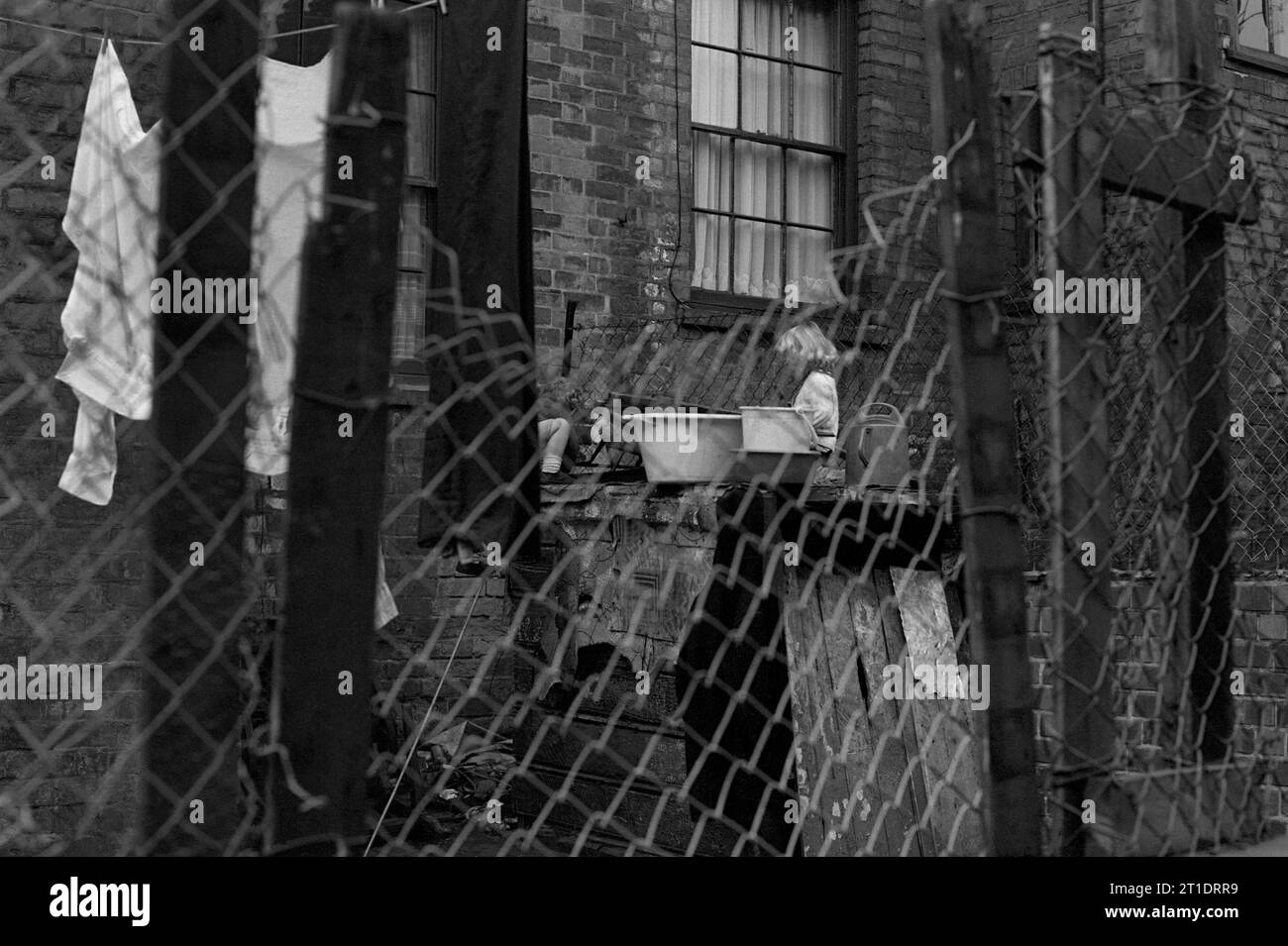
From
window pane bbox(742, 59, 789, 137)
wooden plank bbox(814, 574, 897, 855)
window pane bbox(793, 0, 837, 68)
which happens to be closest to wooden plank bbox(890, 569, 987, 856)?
wooden plank bbox(814, 574, 897, 855)

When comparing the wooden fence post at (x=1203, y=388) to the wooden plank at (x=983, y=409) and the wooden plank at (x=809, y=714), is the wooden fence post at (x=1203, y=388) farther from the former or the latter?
the wooden plank at (x=809, y=714)

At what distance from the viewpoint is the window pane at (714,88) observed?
28.9 ft

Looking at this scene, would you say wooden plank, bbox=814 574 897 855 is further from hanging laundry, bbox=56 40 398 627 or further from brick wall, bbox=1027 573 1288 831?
hanging laundry, bbox=56 40 398 627

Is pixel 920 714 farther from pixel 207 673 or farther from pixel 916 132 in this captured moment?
pixel 916 132

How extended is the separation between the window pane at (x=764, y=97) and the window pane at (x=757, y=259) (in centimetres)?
66

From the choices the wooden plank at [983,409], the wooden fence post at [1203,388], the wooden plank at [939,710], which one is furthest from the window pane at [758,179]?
the wooden plank at [983,409]

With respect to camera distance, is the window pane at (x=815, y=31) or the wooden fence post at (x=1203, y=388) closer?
the wooden fence post at (x=1203, y=388)

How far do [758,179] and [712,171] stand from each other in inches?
15.6

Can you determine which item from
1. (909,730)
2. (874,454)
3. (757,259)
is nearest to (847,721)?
(909,730)

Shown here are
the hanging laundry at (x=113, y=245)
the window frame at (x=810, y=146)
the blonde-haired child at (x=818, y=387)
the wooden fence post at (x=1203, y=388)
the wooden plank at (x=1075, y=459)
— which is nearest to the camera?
the wooden plank at (x=1075, y=459)
